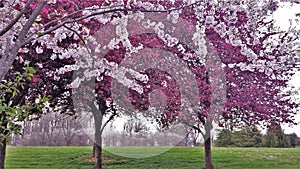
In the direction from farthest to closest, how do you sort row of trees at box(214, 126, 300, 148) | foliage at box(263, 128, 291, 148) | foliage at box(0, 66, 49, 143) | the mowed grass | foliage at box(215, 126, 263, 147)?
foliage at box(215, 126, 263, 147) → row of trees at box(214, 126, 300, 148) → foliage at box(263, 128, 291, 148) → the mowed grass → foliage at box(0, 66, 49, 143)

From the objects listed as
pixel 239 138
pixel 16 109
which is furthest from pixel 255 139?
pixel 16 109

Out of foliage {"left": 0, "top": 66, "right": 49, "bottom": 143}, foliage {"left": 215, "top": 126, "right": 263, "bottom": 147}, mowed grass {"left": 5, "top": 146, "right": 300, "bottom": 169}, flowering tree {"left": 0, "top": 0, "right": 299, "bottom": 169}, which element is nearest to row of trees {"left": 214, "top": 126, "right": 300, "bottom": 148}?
foliage {"left": 215, "top": 126, "right": 263, "bottom": 147}

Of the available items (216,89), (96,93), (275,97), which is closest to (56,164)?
(96,93)

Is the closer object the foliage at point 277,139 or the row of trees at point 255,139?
the foliage at point 277,139

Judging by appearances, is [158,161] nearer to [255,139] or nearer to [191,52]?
[191,52]

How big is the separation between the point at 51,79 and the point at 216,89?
3.74m

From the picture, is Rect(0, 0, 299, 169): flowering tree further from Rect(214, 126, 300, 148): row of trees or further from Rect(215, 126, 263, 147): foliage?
Rect(215, 126, 263, 147): foliage

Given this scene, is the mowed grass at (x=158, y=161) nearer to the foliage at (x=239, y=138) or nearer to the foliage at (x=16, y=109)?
the foliage at (x=16, y=109)

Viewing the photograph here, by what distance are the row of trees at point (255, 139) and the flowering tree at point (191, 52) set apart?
548 inches

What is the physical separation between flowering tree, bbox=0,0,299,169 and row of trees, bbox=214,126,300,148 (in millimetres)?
13919

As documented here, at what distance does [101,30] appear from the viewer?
19.6ft

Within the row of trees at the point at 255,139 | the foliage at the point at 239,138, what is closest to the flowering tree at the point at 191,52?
the row of trees at the point at 255,139

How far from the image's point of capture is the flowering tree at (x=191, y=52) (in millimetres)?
5559

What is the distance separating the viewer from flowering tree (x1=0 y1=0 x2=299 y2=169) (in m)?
5.56
